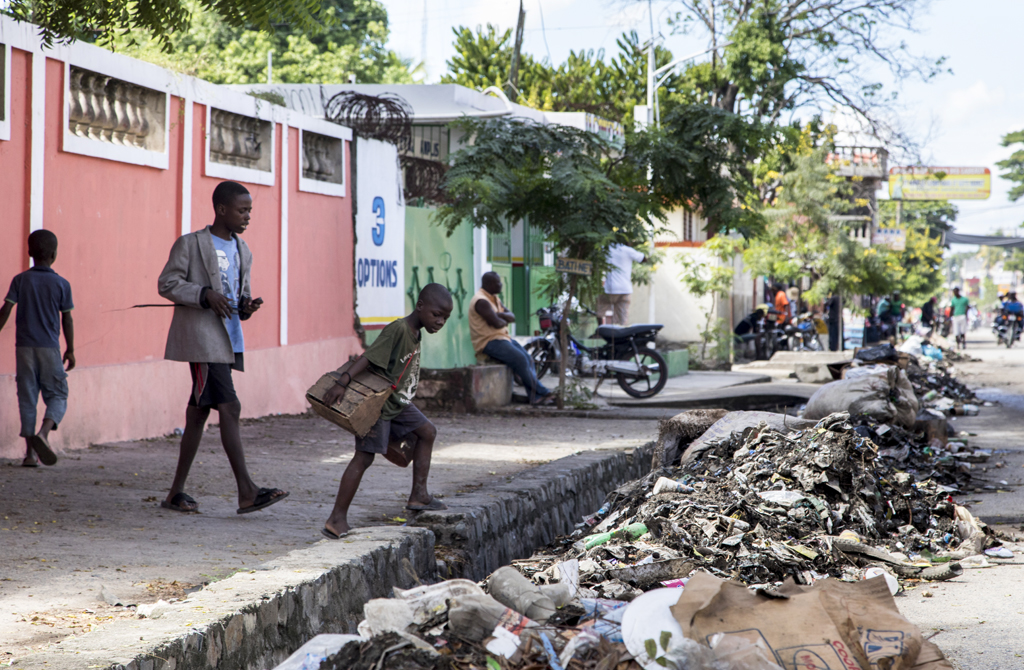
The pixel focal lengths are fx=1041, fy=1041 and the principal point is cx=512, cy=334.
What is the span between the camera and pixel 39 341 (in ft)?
20.9

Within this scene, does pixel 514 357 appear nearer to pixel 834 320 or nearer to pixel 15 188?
pixel 15 188

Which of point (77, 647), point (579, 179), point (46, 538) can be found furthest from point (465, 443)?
point (77, 647)

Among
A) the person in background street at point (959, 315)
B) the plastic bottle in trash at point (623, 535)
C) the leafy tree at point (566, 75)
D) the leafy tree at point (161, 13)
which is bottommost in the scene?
the plastic bottle in trash at point (623, 535)

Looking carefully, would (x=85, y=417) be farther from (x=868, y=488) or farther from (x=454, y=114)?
(x=454, y=114)

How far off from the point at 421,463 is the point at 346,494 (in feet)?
1.85

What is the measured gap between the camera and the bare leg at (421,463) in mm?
5211

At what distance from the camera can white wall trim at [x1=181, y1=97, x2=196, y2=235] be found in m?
8.27

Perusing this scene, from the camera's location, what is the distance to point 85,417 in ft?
23.3

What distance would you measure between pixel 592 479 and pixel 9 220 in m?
4.10

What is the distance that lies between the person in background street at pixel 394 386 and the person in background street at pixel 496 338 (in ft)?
19.8

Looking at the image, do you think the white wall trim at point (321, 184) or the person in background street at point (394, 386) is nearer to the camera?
the person in background street at point (394, 386)

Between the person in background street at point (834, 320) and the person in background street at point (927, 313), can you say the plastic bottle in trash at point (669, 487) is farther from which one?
the person in background street at point (927, 313)

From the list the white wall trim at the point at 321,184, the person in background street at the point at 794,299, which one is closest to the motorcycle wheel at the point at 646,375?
the white wall trim at the point at 321,184

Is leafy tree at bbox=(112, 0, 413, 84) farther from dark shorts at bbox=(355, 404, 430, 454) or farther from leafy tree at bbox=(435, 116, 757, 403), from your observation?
dark shorts at bbox=(355, 404, 430, 454)
